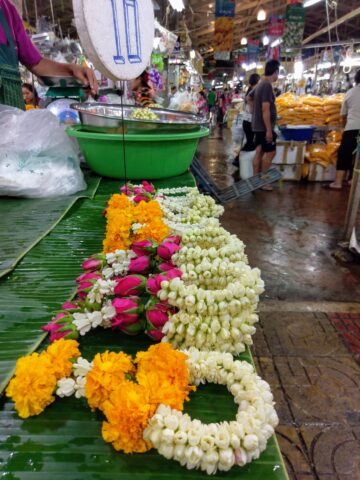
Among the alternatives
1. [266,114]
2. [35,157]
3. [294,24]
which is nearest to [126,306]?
[35,157]

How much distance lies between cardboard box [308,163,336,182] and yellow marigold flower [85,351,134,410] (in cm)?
675

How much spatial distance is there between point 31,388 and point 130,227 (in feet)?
2.42

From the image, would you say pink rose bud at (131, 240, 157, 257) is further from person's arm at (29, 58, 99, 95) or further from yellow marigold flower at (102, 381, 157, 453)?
person's arm at (29, 58, 99, 95)

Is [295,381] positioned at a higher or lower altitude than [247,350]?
lower

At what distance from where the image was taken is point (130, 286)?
964mm

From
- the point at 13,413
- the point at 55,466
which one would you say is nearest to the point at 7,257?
the point at 13,413

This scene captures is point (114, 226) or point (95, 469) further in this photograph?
point (114, 226)

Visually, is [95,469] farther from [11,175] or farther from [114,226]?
[11,175]

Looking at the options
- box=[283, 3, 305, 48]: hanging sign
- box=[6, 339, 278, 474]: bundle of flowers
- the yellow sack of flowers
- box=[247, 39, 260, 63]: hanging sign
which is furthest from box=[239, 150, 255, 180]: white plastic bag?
box=[247, 39, 260, 63]: hanging sign

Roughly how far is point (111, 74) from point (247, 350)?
1.19m

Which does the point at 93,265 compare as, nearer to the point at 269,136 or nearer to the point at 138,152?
the point at 138,152

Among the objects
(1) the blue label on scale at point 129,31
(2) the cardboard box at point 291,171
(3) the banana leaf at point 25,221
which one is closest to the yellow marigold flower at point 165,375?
(3) the banana leaf at point 25,221

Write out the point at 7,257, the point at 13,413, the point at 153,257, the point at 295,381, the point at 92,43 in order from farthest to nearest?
the point at 295,381 → the point at 7,257 → the point at 92,43 → the point at 153,257 → the point at 13,413

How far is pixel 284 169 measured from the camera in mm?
6773
